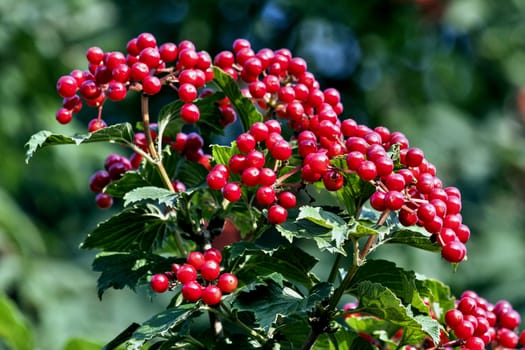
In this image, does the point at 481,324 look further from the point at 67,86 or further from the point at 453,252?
the point at 67,86

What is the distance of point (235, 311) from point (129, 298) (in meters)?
6.19

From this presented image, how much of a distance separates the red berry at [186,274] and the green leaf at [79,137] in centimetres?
35

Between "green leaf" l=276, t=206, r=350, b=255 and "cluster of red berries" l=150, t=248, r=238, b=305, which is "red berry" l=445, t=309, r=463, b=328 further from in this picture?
"cluster of red berries" l=150, t=248, r=238, b=305

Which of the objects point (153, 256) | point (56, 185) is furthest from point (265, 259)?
point (56, 185)

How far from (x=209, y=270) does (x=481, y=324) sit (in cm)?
62

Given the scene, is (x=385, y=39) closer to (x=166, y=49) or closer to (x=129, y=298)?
(x=129, y=298)

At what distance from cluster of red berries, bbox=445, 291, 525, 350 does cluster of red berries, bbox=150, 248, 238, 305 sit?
0.50m

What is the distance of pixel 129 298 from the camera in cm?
810

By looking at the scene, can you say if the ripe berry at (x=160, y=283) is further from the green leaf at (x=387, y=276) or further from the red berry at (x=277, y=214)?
the green leaf at (x=387, y=276)

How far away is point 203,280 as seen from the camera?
6.66ft

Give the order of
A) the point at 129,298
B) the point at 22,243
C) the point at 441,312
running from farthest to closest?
the point at 129,298 → the point at 22,243 → the point at 441,312

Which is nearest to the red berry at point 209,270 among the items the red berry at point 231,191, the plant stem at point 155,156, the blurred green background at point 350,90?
the red berry at point 231,191

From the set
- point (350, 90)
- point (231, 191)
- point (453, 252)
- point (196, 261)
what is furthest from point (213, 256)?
point (350, 90)

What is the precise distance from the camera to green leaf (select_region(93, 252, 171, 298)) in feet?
6.94
